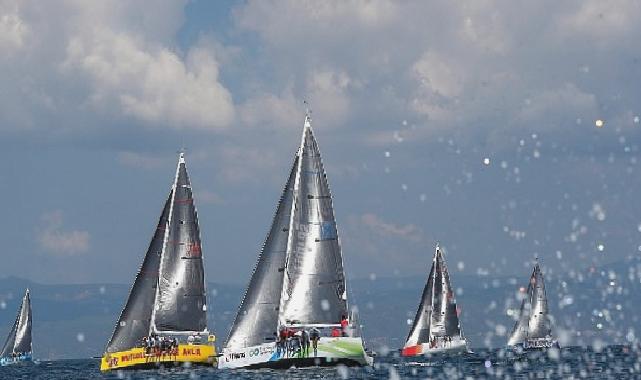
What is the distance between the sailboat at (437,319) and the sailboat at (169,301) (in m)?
46.0

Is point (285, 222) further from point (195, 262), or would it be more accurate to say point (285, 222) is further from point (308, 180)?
point (195, 262)

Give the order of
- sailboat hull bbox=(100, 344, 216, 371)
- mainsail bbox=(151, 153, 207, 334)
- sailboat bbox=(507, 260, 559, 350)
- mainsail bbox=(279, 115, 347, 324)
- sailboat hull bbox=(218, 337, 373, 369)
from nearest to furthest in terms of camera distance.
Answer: mainsail bbox=(279, 115, 347, 324) → sailboat hull bbox=(218, 337, 373, 369) → sailboat hull bbox=(100, 344, 216, 371) → mainsail bbox=(151, 153, 207, 334) → sailboat bbox=(507, 260, 559, 350)

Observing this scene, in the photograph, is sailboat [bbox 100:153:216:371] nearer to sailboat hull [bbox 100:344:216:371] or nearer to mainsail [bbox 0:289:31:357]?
sailboat hull [bbox 100:344:216:371]

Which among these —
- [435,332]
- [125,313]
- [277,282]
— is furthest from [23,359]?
[277,282]

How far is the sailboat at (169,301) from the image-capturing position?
3597 inches

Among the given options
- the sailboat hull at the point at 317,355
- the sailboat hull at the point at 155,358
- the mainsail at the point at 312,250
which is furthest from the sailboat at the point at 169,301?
the mainsail at the point at 312,250

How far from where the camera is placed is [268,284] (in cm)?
7831

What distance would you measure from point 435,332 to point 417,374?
44.3 metres

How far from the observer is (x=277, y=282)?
256ft

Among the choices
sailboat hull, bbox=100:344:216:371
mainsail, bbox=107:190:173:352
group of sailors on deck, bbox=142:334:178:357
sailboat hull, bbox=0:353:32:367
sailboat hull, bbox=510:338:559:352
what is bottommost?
sailboat hull, bbox=100:344:216:371

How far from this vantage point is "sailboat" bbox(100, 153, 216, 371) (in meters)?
91.4

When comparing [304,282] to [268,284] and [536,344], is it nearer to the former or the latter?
[268,284]

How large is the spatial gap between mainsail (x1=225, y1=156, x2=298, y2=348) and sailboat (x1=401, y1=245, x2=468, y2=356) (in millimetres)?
57838

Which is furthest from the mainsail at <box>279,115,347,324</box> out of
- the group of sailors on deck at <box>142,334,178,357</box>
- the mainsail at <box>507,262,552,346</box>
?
the mainsail at <box>507,262,552,346</box>
